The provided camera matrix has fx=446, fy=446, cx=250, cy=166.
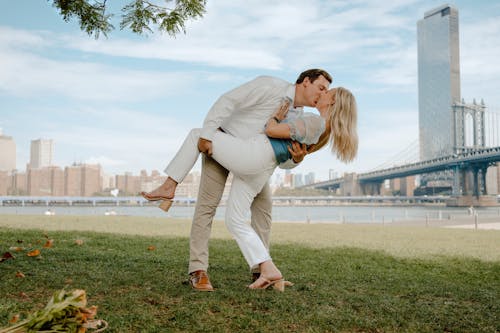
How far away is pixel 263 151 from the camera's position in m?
2.51

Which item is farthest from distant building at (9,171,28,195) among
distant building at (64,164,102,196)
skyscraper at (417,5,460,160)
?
skyscraper at (417,5,460,160)

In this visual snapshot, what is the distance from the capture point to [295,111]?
106 inches

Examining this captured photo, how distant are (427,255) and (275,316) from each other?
3646 millimetres

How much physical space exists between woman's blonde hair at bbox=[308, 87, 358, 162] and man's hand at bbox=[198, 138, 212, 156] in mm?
666

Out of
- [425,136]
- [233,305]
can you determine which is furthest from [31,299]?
[425,136]

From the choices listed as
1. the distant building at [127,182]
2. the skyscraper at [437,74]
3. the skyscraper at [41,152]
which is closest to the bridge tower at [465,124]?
the skyscraper at [437,74]

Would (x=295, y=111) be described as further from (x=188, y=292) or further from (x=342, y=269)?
(x=342, y=269)

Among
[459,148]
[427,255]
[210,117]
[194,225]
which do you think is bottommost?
[427,255]

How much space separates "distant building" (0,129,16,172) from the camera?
89.0m

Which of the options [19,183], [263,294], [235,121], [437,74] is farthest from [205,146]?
[437,74]

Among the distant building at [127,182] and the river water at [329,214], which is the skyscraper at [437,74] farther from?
the distant building at [127,182]

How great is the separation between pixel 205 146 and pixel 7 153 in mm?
102805

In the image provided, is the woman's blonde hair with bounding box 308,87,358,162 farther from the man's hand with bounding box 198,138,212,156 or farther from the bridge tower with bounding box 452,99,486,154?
the bridge tower with bounding box 452,99,486,154

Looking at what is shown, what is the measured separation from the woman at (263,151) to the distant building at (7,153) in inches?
3767
